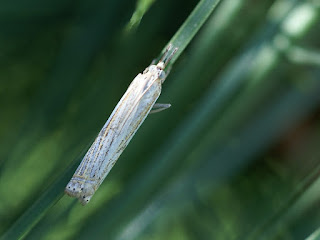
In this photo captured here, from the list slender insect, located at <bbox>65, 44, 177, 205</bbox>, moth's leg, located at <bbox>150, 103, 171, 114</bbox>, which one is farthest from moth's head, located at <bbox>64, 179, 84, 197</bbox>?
moth's leg, located at <bbox>150, 103, 171, 114</bbox>

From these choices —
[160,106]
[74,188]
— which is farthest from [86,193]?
[160,106]

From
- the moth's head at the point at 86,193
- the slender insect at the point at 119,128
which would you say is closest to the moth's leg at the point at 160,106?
the slender insect at the point at 119,128

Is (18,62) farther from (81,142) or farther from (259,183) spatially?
(259,183)

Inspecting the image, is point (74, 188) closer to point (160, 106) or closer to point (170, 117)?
point (160, 106)

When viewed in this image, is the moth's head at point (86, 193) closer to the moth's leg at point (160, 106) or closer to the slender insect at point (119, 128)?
the slender insect at point (119, 128)

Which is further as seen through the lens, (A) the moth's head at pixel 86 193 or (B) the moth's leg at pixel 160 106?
(B) the moth's leg at pixel 160 106

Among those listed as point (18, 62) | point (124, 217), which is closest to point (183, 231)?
point (124, 217)

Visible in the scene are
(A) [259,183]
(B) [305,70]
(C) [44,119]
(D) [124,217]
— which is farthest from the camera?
(A) [259,183]
